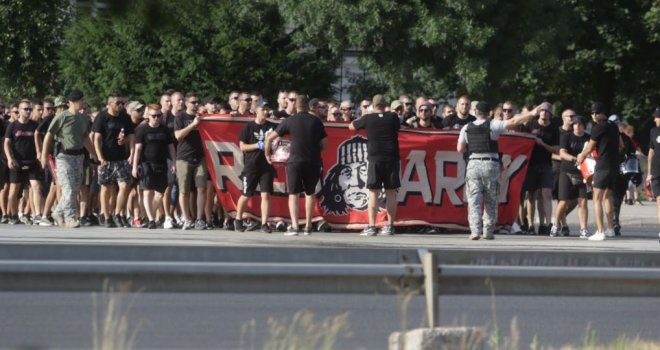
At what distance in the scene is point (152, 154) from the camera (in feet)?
63.1

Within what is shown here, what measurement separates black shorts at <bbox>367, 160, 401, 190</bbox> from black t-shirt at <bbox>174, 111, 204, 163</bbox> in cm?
245

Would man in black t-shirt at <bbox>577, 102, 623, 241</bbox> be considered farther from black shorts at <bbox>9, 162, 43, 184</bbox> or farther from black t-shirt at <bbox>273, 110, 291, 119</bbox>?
black shorts at <bbox>9, 162, 43, 184</bbox>

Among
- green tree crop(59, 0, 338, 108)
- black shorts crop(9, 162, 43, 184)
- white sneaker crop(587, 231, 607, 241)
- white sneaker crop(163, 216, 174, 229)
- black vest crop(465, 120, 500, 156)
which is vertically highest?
green tree crop(59, 0, 338, 108)

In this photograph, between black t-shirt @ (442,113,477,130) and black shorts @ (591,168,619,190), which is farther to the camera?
black t-shirt @ (442,113,477,130)

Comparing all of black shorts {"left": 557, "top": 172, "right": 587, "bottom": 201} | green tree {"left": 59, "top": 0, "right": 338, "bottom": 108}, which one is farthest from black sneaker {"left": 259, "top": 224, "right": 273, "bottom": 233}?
green tree {"left": 59, "top": 0, "right": 338, "bottom": 108}

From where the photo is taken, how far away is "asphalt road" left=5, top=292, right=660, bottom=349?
29.4 feet

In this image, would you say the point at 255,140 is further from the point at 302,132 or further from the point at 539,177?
the point at 539,177

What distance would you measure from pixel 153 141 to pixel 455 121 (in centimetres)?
424

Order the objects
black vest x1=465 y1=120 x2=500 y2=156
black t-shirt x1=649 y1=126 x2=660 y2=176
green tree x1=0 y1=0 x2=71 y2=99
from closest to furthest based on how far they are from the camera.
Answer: black vest x1=465 y1=120 x2=500 y2=156
black t-shirt x1=649 y1=126 x2=660 y2=176
green tree x1=0 y1=0 x2=71 y2=99

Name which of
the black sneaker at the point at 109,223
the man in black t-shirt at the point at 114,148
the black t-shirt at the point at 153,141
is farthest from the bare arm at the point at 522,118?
the black sneaker at the point at 109,223

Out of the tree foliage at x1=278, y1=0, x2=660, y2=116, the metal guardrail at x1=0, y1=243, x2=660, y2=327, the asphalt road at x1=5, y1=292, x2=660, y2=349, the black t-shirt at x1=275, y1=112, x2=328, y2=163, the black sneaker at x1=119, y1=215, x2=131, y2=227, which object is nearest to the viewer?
the metal guardrail at x1=0, y1=243, x2=660, y2=327

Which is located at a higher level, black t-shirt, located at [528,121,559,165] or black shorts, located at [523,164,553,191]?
black t-shirt, located at [528,121,559,165]

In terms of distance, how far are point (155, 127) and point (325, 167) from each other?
7.76 ft

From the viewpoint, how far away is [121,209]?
19.7m
